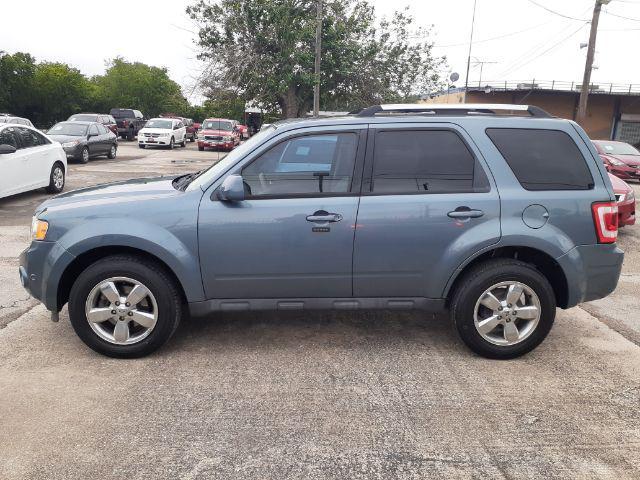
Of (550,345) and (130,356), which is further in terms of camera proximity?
(550,345)

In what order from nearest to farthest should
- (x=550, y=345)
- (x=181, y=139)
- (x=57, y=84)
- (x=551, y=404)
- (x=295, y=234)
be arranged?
(x=551, y=404) → (x=295, y=234) → (x=550, y=345) → (x=181, y=139) → (x=57, y=84)

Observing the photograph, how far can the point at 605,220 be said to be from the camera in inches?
157

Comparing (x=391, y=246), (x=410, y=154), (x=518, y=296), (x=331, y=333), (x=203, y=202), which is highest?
(x=410, y=154)

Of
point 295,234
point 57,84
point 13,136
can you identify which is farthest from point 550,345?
point 57,84

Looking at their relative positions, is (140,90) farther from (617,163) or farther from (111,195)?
(111,195)

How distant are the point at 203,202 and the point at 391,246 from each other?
4.62 ft

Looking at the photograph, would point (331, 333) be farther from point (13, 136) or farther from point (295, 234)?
point (13, 136)

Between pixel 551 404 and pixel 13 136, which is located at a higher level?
pixel 13 136

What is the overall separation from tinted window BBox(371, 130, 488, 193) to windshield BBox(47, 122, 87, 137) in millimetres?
18012

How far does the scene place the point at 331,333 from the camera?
15.1 feet

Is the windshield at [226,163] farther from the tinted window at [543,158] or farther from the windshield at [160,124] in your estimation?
the windshield at [160,124]

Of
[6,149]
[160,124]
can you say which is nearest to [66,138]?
[6,149]

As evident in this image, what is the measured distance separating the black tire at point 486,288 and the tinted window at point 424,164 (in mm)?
623

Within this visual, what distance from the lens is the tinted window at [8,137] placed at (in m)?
9.96
